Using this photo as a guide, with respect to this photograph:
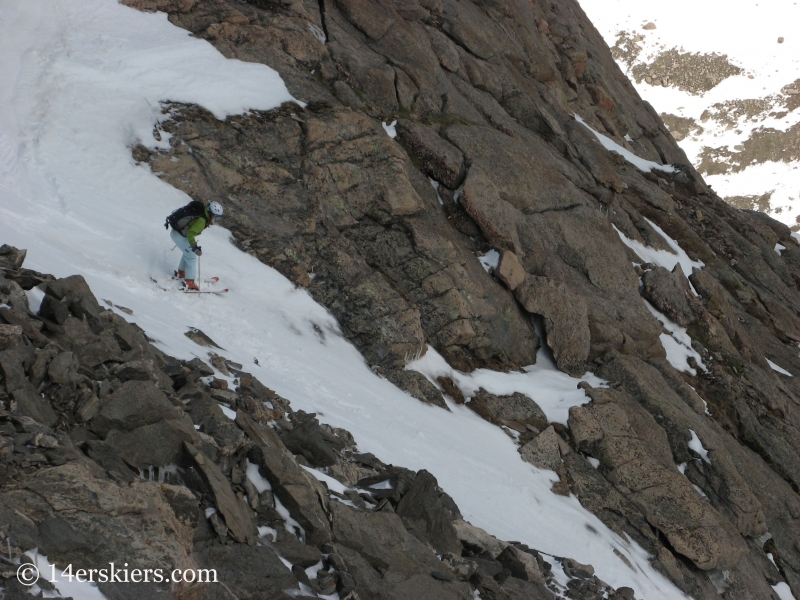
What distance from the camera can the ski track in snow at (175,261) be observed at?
1283 centimetres

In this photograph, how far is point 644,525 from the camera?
16312mm

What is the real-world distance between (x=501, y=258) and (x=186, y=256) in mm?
10057

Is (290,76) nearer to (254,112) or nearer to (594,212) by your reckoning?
(254,112)

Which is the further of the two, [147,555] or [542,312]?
[542,312]

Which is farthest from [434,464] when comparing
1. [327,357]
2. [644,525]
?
[644,525]

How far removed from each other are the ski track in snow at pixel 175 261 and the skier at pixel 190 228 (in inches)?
22.0

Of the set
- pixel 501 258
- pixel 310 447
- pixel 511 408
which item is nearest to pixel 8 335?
pixel 310 447

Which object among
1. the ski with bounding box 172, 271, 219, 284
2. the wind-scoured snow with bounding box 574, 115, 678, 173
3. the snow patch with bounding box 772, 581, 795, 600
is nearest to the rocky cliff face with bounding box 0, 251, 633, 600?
the ski with bounding box 172, 271, 219, 284

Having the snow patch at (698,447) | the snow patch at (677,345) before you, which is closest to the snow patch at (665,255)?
the snow patch at (677,345)

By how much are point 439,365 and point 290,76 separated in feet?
35.8

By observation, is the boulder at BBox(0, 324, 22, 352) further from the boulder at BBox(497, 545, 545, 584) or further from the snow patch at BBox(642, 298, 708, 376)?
the snow patch at BBox(642, 298, 708, 376)

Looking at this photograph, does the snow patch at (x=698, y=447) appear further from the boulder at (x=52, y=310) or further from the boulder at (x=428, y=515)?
the boulder at (x=52, y=310)

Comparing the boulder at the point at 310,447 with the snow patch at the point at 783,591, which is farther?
the snow patch at the point at 783,591

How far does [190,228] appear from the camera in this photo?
13.8m
